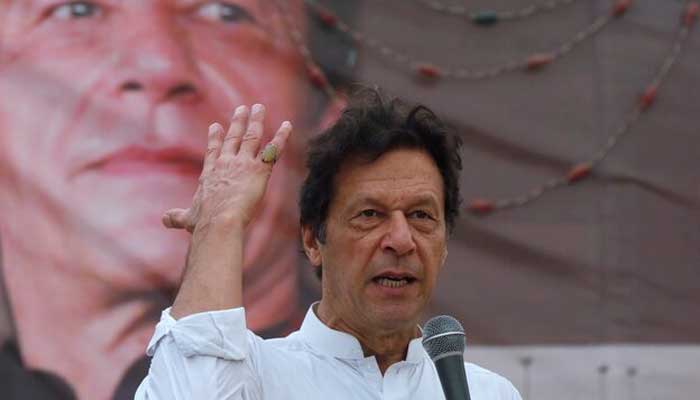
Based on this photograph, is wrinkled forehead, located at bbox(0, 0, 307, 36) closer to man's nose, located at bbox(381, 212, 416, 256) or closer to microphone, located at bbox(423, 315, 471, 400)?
man's nose, located at bbox(381, 212, 416, 256)

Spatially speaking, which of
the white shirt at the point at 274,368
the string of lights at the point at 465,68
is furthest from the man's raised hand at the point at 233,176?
the string of lights at the point at 465,68

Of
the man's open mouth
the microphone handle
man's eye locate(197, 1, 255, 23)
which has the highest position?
man's eye locate(197, 1, 255, 23)

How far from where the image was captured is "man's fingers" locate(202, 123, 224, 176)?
7.25 ft

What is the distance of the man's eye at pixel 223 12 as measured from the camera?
→ 13.8ft

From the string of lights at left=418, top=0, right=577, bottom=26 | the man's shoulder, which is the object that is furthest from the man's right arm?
the string of lights at left=418, top=0, right=577, bottom=26

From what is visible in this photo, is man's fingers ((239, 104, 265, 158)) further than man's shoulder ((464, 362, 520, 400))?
No

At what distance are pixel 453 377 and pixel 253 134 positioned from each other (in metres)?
0.50

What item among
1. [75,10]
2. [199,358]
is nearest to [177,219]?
[199,358]

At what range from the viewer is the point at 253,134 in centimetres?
222

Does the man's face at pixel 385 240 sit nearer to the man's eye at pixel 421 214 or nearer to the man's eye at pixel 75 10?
the man's eye at pixel 421 214

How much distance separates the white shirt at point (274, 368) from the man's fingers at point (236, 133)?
0.28m

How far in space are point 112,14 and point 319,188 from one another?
190cm

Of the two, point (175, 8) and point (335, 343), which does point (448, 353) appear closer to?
point (335, 343)

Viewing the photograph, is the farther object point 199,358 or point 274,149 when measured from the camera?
point 274,149
